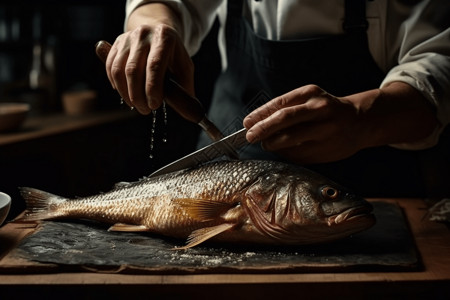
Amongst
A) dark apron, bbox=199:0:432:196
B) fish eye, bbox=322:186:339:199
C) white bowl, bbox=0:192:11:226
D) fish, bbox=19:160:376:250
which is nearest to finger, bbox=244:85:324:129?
fish, bbox=19:160:376:250

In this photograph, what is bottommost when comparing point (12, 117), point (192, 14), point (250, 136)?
point (12, 117)

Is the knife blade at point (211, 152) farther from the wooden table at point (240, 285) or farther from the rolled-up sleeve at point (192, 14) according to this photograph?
the rolled-up sleeve at point (192, 14)

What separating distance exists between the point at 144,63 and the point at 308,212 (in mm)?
618

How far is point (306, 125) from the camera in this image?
5.76 ft

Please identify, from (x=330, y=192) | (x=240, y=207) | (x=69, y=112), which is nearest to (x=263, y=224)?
(x=240, y=207)

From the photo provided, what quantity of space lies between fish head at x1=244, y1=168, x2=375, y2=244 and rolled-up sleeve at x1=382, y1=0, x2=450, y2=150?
1.76 ft

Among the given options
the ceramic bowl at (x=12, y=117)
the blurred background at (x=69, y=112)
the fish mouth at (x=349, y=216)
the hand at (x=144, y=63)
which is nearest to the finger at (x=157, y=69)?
the hand at (x=144, y=63)

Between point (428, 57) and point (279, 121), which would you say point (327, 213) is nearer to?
point (279, 121)

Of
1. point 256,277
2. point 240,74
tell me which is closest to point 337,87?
point 240,74

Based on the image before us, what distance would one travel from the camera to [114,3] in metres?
5.04

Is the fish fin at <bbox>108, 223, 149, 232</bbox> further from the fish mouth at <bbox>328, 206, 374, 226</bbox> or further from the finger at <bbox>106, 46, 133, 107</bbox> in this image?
the fish mouth at <bbox>328, 206, 374, 226</bbox>

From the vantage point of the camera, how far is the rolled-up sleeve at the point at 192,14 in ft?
7.93

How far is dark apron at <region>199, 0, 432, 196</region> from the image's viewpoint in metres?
2.31

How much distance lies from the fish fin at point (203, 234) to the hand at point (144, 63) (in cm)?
37
